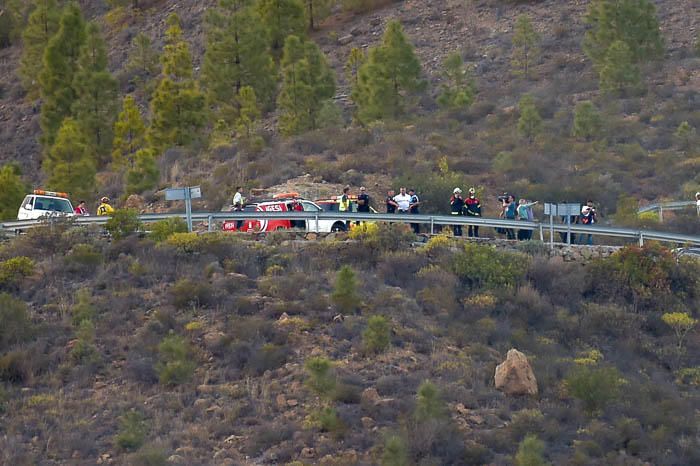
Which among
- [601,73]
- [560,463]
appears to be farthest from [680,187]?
[560,463]

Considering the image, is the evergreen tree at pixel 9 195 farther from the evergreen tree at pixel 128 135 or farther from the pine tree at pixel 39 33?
the pine tree at pixel 39 33

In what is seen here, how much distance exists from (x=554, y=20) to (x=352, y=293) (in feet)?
149

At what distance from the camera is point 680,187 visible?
4828 cm

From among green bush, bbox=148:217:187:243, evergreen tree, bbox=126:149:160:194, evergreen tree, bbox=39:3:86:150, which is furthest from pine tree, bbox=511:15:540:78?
green bush, bbox=148:217:187:243

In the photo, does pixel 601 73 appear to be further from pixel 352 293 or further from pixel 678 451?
pixel 678 451

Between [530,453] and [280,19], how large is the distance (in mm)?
49064

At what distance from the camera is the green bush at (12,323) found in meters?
29.2

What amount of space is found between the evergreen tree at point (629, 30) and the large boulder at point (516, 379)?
3557 cm

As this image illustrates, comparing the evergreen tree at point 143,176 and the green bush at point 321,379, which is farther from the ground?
the evergreen tree at point 143,176

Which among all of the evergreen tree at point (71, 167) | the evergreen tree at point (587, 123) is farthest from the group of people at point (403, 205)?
the evergreen tree at point (587, 123)

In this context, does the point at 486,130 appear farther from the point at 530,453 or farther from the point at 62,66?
the point at 530,453

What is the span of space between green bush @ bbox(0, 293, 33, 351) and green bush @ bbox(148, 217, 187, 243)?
4973mm

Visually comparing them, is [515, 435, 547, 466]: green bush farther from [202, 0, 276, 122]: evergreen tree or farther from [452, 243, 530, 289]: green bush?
[202, 0, 276, 122]: evergreen tree

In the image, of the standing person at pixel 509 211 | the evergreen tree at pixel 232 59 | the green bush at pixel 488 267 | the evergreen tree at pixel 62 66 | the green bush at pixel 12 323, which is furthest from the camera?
the evergreen tree at pixel 62 66
